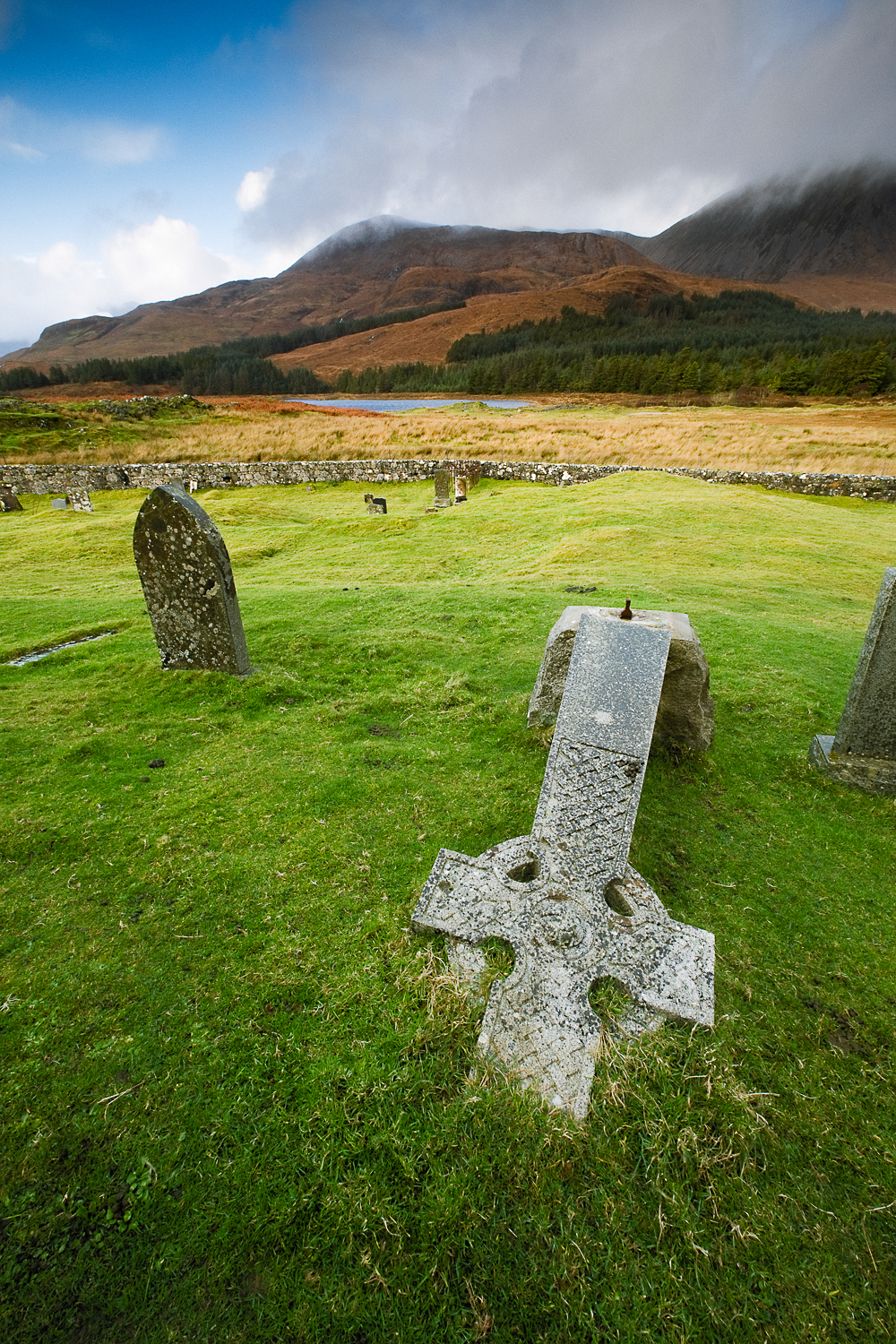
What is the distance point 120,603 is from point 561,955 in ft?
38.3

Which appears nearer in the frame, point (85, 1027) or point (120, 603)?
point (85, 1027)

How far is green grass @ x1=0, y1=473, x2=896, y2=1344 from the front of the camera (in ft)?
7.67

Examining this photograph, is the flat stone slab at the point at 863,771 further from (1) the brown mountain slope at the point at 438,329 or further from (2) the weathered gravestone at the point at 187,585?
(1) the brown mountain slope at the point at 438,329

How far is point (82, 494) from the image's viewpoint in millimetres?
24500

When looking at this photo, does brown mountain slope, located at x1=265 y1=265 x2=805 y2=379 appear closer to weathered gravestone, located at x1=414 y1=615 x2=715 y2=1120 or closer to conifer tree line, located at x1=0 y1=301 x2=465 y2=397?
conifer tree line, located at x1=0 y1=301 x2=465 y2=397

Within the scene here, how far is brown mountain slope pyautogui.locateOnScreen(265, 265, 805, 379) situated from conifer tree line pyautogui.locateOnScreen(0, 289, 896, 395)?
36.5 feet

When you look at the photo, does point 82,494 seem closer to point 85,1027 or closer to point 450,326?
point 85,1027

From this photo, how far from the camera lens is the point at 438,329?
172 meters

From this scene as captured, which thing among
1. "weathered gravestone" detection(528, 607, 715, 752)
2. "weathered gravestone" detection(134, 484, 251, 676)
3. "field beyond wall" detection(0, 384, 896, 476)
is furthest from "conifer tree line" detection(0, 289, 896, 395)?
"weathered gravestone" detection(134, 484, 251, 676)

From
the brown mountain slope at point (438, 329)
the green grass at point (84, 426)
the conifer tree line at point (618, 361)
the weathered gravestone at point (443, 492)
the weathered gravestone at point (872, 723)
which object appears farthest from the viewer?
the brown mountain slope at point (438, 329)

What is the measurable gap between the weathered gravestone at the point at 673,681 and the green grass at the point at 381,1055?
294 millimetres

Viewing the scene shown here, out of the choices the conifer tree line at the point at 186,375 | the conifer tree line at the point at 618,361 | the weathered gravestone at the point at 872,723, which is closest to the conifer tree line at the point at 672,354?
the conifer tree line at the point at 618,361

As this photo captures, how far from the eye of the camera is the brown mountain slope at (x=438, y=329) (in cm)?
15188

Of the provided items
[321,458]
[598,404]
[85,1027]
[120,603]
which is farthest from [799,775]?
[598,404]
